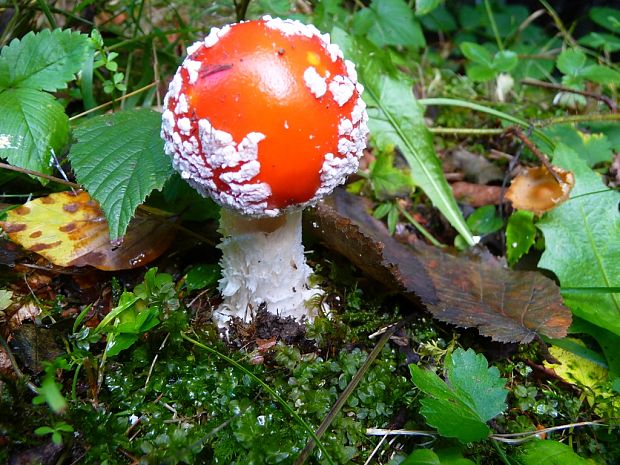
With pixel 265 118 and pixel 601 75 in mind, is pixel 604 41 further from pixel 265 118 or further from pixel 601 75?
pixel 265 118

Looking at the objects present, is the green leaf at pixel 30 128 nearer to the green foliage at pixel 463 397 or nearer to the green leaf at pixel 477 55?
the green foliage at pixel 463 397

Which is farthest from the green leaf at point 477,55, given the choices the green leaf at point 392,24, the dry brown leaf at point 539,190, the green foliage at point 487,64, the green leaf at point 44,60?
the green leaf at point 44,60

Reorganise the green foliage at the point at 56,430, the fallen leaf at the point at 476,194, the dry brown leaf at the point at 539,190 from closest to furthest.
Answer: the green foliage at the point at 56,430, the dry brown leaf at the point at 539,190, the fallen leaf at the point at 476,194

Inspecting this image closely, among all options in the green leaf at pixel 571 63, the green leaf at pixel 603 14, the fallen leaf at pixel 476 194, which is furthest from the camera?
the green leaf at pixel 603 14

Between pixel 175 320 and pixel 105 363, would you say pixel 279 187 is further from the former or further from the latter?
pixel 105 363

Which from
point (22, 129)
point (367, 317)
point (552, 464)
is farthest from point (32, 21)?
point (552, 464)

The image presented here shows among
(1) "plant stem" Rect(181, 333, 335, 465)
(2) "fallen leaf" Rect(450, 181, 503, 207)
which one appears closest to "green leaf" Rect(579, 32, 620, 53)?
(2) "fallen leaf" Rect(450, 181, 503, 207)

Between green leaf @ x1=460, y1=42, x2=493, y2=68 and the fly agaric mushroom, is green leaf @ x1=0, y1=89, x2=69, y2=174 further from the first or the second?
green leaf @ x1=460, y1=42, x2=493, y2=68
